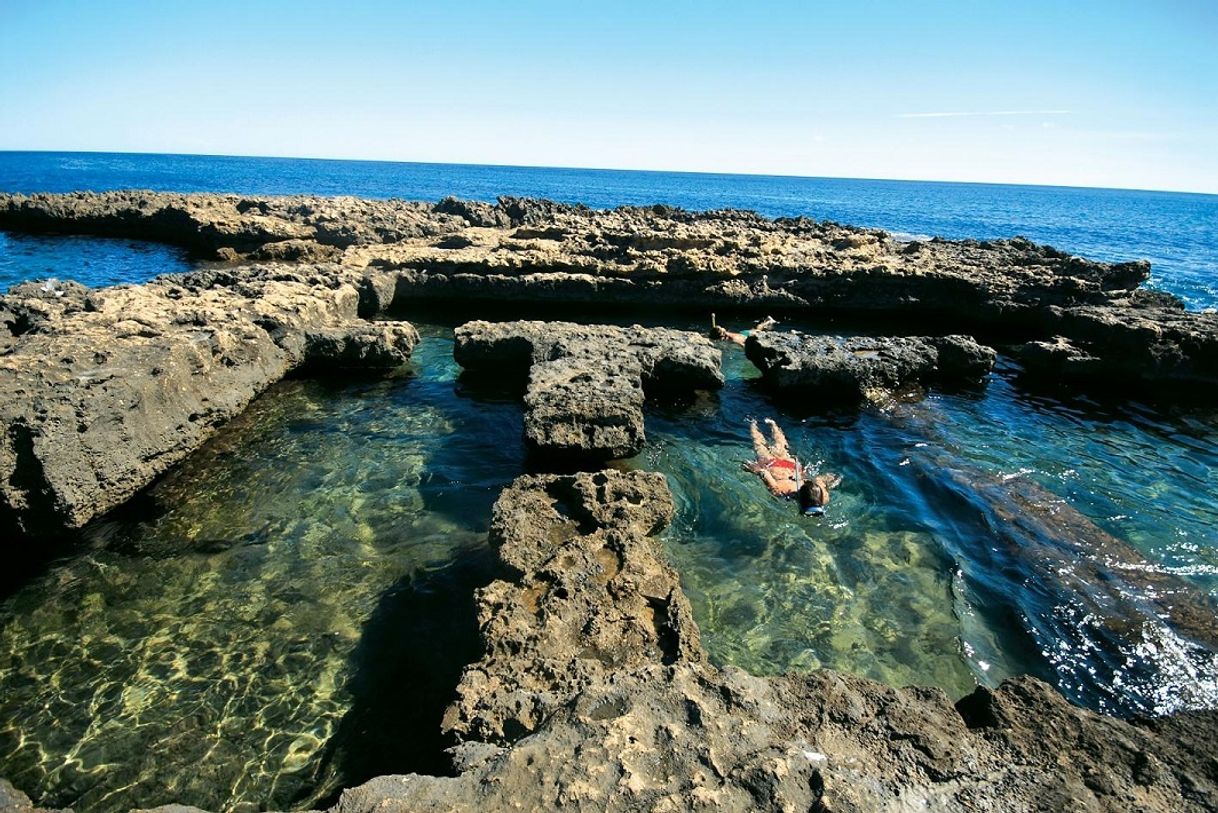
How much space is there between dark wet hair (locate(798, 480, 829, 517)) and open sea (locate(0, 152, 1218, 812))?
11.8 inches

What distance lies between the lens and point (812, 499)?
352 inches

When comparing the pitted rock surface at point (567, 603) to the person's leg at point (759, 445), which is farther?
the person's leg at point (759, 445)

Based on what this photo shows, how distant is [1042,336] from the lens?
19.0 metres

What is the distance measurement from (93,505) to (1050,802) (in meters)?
9.81

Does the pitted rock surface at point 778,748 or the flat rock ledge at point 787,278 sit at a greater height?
the flat rock ledge at point 787,278

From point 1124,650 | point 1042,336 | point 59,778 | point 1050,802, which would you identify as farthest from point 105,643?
point 1042,336

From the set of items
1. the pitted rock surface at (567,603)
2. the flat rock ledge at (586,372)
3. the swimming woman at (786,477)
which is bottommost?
the swimming woman at (786,477)

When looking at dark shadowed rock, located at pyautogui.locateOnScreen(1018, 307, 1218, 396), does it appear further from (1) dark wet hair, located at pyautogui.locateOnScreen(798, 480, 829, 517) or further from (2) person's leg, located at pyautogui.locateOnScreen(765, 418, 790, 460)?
(1) dark wet hair, located at pyautogui.locateOnScreen(798, 480, 829, 517)

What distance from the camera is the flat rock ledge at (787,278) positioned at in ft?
50.7

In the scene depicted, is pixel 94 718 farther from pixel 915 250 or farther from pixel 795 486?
pixel 915 250

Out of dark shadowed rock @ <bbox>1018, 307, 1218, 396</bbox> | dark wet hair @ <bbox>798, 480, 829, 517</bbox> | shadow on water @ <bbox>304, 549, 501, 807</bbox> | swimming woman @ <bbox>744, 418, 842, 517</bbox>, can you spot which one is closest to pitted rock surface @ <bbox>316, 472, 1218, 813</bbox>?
shadow on water @ <bbox>304, 549, 501, 807</bbox>

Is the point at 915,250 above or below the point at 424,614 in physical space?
above

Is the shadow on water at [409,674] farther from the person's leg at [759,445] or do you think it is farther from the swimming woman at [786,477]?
the person's leg at [759,445]

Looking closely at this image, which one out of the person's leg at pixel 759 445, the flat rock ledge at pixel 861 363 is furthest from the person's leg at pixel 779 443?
the flat rock ledge at pixel 861 363
